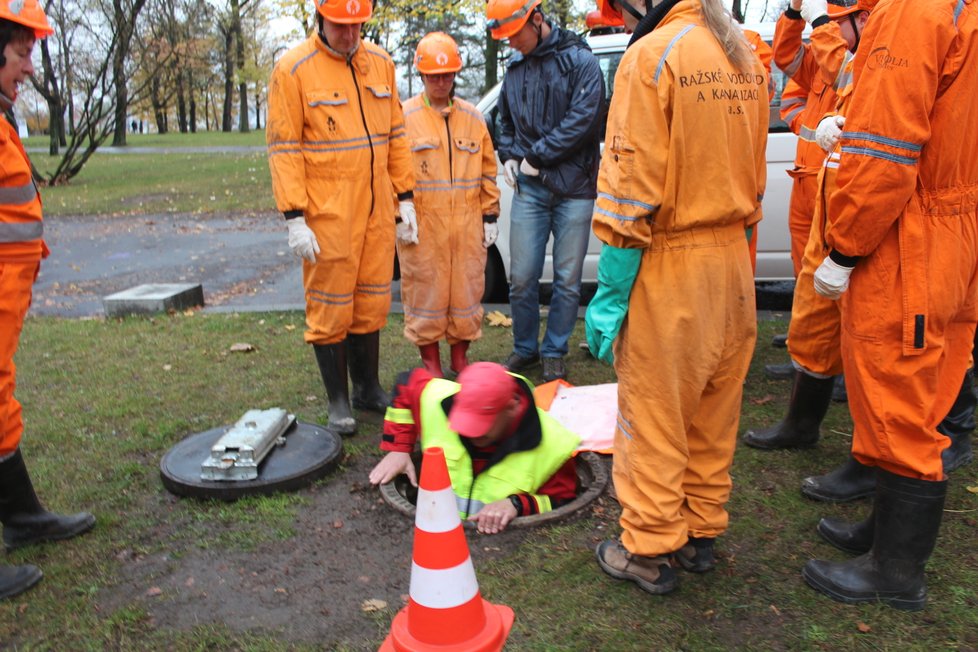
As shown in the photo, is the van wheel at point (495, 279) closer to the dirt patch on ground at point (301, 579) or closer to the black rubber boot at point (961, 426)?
the dirt patch on ground at point (301, 579)

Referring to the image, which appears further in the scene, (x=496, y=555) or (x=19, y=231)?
(x=496, y=555)

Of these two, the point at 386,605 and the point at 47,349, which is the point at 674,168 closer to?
the point at 386,605

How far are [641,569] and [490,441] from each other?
828 mm

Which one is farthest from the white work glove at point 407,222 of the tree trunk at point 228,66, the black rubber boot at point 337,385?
the tree trunk at point 228,66

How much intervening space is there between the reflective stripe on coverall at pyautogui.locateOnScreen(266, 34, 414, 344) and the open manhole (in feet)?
3.15

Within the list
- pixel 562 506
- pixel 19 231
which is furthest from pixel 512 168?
pixel 19 231

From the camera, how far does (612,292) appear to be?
266 centimetres

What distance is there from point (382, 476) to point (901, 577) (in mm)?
2097

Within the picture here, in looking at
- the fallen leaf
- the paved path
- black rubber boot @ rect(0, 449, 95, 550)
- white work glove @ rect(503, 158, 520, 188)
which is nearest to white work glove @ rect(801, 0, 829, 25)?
white work glove @ rect(503, 158, 520, 188)

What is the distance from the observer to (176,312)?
7082mm

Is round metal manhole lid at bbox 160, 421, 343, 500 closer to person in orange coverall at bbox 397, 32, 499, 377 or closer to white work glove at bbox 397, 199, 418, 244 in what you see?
person in orange coverall at bbox 397, 32, 499, 377

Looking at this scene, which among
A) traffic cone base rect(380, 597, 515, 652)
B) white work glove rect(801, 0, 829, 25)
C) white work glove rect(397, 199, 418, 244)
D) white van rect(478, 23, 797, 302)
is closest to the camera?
traffic cone base rect(380, 597, 515, 652)

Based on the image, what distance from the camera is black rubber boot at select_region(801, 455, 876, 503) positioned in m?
3.51

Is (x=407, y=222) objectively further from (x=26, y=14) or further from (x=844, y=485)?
(x=844, y=485)
